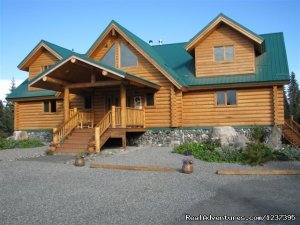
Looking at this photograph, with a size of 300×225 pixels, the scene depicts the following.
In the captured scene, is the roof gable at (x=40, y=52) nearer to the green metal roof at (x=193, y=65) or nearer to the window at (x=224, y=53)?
the green metal roof at (x=193, y=65)

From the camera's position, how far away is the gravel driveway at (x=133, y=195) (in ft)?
19.4

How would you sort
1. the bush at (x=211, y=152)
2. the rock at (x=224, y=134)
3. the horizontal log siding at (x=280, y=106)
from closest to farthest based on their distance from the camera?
the bush at (x=211, y=152) < the rock at (x=224, y=134) < the horizontal log siding at (x=280, y=106)

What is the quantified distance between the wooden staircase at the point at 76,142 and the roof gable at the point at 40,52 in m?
8.47

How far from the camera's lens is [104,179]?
9.52m

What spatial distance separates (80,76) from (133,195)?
40.1ft

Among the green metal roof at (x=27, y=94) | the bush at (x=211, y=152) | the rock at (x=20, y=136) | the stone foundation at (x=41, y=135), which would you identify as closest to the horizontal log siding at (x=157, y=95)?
the bush at (x=211, y=152)

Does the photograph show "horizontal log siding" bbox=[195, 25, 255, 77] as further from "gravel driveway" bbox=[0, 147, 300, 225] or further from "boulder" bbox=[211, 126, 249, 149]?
"gravel driveway" bbox=[0, 147, 300, 225]

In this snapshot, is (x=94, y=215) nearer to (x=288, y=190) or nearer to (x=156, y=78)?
(x=288, y=190)

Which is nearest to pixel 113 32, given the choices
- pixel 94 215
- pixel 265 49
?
pixel 265 49

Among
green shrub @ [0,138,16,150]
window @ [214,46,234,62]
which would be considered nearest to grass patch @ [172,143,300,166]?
window @ [214,46,234,62]

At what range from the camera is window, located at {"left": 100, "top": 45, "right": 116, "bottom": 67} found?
66.6 ft

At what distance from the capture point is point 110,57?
805 inches

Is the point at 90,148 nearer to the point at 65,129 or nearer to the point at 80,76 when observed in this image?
the point at 65,129

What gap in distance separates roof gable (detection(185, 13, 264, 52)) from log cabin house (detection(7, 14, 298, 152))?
56 millimetres
